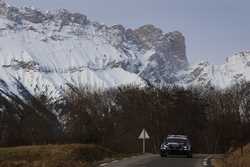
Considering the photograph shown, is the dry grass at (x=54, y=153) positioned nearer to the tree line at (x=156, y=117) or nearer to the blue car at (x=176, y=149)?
the blue car at (x=176, y=149)

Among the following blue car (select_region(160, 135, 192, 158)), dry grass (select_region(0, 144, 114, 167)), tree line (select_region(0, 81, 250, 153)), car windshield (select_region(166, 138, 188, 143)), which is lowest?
dry grass (select_region(0, 144, 114, 167))

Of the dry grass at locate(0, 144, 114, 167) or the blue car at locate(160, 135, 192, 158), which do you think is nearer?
the dry grass at locate(0, 144, 114, 167)

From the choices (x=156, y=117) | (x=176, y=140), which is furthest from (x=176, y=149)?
(x=156, y=117)

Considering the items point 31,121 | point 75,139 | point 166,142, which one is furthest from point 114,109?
point 166,142

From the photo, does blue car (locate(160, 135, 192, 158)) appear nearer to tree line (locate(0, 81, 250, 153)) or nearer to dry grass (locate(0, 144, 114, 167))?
dry grass (locate(0, 144, 114, 167))

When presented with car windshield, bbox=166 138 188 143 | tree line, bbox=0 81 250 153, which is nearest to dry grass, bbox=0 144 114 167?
car windshield, bbox=166 138 188 143

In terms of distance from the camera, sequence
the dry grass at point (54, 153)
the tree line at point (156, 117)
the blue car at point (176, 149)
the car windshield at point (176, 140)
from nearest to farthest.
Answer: the dry grass at point (54, 153)
the blue car at point (176, 149)
the car windshield at point (176, 140)
the tree line at point (156, 117)

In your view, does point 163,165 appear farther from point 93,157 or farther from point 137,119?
point 137,119


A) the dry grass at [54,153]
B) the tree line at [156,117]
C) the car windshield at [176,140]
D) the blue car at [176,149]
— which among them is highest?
the tree line at [156,117]

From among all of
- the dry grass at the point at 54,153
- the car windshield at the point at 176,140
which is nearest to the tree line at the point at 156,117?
the car windshield at the point at 176,140

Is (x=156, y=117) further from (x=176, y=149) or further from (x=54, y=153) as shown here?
(x=54, y=153)

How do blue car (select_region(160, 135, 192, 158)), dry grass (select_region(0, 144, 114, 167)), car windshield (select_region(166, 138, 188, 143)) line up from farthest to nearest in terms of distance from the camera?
car windshield (select_region(166, 138, 188, 143))
blue car (select_region(160, 135, 192, 158))
dry grass (select_region(0, 144, 114, 167))

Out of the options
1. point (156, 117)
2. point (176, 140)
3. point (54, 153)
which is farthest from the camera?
point (156, 117)

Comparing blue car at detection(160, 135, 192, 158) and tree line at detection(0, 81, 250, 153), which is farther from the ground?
tree line at detection(0, 81, 250, 153)
